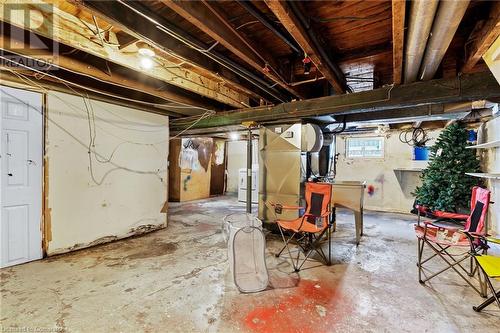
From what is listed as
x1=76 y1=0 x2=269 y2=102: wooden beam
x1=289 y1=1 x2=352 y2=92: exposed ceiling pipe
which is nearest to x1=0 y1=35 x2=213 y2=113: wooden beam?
x1=76 y1=0 x2=269 y2=102: wooden beam

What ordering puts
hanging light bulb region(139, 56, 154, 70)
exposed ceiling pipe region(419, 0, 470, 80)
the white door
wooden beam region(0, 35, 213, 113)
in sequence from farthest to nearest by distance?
the white door → hanging light bulb region(139, 56, 154, 70) → wooden beam region(0, 35, 213, 113) → exposed ceiling pipe region(419, 0, 470, 80)

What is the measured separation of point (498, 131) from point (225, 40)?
4.41m

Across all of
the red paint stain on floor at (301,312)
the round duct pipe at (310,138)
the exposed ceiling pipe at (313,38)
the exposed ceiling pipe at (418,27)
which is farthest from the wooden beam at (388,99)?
the red paint stain on floor at (301,312)

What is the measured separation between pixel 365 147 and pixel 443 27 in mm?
5511

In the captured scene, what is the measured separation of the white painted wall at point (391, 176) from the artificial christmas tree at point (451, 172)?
0.65 m

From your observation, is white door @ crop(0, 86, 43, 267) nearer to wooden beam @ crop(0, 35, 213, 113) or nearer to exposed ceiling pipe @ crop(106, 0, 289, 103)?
wooden beam @ crop(0, 35, 213, 113)

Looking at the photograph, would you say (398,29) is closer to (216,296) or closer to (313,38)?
(313,38)

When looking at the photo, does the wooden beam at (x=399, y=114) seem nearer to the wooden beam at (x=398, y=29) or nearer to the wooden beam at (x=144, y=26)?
the wooden beam at (x=398, y=29)

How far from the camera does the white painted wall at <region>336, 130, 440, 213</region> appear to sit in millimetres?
5973

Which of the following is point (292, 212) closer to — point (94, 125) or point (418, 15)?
point (418, 15)

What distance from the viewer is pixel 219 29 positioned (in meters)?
1.69

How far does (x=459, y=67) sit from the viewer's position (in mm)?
2361

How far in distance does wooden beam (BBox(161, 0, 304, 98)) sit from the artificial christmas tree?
4798 mm

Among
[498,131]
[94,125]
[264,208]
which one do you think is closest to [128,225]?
[94,125]
